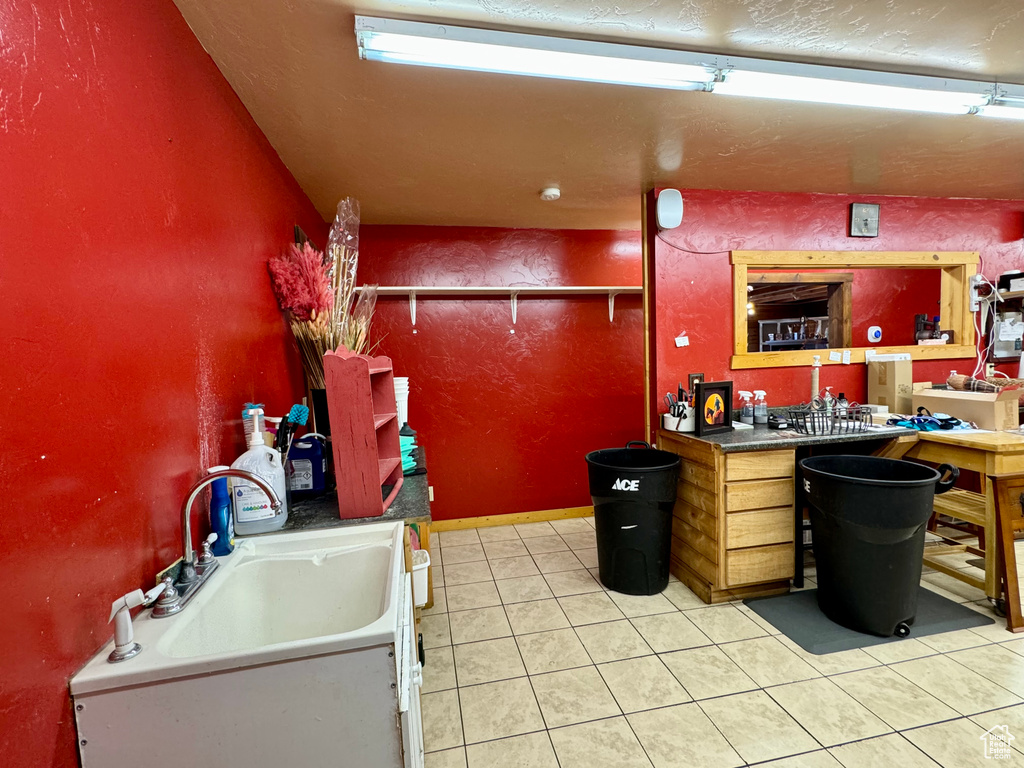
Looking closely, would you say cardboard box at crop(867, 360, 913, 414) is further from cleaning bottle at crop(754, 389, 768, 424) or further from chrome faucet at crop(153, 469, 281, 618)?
chrome faucet at crop(153, 469, 281, 618)

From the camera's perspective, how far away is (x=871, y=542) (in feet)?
7.06

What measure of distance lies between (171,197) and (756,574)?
9.84 feet

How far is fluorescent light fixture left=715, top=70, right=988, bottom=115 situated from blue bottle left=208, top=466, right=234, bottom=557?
2.17 metres

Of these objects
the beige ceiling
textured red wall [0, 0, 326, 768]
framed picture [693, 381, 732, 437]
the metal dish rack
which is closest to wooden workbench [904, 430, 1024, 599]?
the metal dish rack

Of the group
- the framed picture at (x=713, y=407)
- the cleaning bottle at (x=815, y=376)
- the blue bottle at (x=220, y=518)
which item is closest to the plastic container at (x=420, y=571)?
the blue bottle at (x=220, y=518)

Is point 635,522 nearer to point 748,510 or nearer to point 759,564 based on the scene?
point 748,510

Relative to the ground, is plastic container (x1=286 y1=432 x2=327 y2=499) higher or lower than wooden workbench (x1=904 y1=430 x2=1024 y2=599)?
higher

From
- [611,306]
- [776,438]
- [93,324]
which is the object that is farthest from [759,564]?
[93,324]

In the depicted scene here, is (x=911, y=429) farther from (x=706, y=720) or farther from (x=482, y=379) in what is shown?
(x=482, y=379)

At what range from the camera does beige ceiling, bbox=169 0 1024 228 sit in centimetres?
149

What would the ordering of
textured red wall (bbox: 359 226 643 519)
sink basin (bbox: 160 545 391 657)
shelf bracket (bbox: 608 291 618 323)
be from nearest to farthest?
sink basin (bbox: 160 545 391 657)
textured red wall (bbox: 359 226 643 519)
shelf bracket (bbox: 608 291 618 323)

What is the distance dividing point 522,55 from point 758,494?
7.58 feet

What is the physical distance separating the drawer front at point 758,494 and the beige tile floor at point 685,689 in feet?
1.85

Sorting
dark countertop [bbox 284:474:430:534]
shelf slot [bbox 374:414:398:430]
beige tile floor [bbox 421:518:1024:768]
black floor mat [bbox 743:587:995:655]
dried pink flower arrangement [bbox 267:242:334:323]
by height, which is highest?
dried pink flower arrangement [bbox 267:242:334:323]
